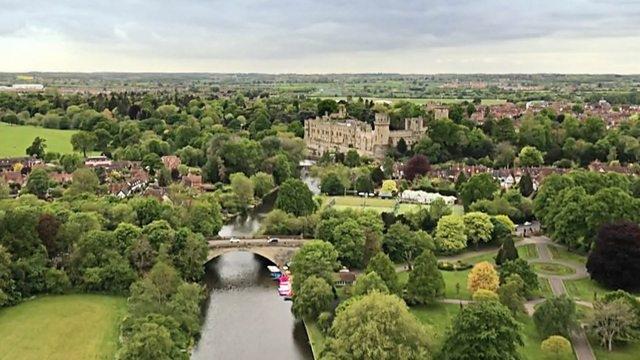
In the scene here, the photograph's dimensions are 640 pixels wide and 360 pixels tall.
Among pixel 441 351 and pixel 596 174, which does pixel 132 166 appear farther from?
pixel 441 351

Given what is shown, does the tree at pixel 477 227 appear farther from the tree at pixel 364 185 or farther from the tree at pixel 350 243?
the tree at pixel 364 185

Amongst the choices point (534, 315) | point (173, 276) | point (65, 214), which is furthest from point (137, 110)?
Answer: point (534, 315)

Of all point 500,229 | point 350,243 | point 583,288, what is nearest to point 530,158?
point 500,229

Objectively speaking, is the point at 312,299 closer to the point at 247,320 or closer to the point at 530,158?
the point at 247,320

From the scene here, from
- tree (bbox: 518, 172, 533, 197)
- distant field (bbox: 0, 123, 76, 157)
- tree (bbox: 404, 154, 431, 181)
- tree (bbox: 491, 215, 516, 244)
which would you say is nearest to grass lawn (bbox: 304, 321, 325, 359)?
tree (bbox: 491, 215, 516, 244)

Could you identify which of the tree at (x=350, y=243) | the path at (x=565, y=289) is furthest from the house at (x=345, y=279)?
the path at (x=565, y=289)

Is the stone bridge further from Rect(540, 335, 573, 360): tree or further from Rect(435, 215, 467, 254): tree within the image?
Rect(540, 335, 573, 360): tree
